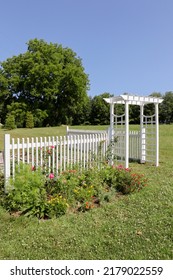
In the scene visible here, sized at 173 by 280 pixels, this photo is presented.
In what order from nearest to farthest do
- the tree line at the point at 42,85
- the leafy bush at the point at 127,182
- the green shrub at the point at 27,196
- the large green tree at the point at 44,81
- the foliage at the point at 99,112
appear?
the green shrub at the point at 27,196 → the leafy bush at the point at 127,182 → the tree line at the point at 42,85 → the large green tree at the point at 44,81 → the foliage at the point at 99,112

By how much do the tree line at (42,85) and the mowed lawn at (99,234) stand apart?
27109mm

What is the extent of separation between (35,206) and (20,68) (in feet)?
108

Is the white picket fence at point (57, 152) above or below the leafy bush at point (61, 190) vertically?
above

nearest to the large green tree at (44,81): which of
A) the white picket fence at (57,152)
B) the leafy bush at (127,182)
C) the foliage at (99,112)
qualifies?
the foliage at (99,112)

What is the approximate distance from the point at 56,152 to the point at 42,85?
95.3 ft

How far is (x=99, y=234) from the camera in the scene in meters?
3.38

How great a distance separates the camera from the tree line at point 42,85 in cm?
3219

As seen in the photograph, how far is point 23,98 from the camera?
34.1m

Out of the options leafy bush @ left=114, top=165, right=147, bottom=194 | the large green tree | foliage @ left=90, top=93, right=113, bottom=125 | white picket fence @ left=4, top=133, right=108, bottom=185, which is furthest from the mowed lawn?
foliage @ left=90, top=93, right=113, bottom=125

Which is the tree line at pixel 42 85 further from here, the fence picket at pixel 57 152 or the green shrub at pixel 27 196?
the green shrub at pixel 27 196

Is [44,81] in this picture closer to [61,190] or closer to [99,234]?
[61,190]

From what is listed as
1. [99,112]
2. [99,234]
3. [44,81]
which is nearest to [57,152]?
[99,234]

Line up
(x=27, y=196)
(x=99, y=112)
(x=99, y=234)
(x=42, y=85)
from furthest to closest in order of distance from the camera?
→ (x=99, y=112) → (x=42, y=85) → (x=27, y=196) → (x=99, y=234)
